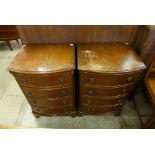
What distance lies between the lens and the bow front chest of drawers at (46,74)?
3.77ft

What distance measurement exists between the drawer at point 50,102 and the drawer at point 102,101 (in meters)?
0.18

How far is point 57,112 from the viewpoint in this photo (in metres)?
1.70

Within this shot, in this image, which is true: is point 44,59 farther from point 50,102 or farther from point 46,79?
point 50,102

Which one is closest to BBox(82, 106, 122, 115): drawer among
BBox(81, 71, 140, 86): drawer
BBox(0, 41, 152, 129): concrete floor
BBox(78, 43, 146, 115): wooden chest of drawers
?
BBox(78, 43, 146, 115): wooden chest of drawers

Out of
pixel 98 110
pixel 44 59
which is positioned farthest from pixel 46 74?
pixel 98 110

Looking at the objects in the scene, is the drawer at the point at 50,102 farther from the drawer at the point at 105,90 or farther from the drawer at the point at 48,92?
the drawer at the point at 105,90

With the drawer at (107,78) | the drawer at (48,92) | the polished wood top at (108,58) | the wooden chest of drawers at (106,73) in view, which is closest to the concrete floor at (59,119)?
the wooden chest of drawers at (106,73)

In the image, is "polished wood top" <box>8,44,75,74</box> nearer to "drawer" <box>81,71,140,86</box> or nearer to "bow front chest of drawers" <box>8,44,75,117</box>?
"bow front chest of drawers" <box>8,44,75,117</box>

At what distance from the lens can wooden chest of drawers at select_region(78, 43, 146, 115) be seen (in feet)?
3.83

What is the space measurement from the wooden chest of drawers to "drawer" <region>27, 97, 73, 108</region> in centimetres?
16

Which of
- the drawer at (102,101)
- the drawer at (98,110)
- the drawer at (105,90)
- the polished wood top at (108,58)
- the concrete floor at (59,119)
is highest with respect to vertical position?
the polished wood top at (108,58)
